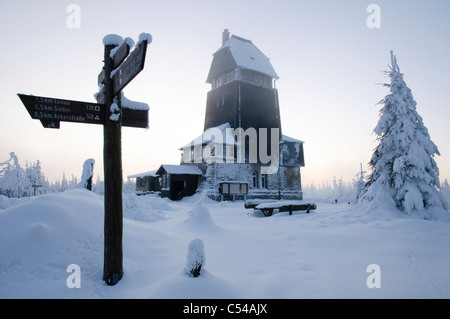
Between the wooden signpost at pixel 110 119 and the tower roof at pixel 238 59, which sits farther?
the tower roof at pixel 238 59

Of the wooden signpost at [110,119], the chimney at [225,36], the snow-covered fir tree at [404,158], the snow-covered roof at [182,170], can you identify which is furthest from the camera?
the chimney at [225,36]

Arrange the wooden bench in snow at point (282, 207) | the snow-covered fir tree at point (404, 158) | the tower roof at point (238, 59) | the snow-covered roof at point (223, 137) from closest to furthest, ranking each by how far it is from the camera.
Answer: the snow-covered fir tree at point (404, 158) → the wooden bench in snow at point (282, 207) → the snow-covered roof at point (223, 137) → the tower roof at point (238, 59)

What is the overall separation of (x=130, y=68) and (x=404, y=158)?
12.5 meters

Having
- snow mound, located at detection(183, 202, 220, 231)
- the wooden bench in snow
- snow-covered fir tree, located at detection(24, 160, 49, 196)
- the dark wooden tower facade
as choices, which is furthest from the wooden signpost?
snow-covered fir tree, located at detection(24, 160, 49, 196)

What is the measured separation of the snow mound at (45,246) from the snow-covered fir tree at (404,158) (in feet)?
40.0

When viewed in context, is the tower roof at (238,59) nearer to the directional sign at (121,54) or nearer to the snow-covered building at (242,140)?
the snow-covered building at (242,140)

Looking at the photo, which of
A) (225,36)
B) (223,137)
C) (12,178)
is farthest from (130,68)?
(12,178)

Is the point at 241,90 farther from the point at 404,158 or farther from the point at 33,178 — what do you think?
the point at 33,178

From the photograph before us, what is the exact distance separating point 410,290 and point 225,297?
3.02 m

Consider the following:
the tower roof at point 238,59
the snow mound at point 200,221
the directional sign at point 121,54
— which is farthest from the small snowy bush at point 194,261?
the tower roof at point 238,59

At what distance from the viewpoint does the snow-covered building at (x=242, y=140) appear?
2809 cm

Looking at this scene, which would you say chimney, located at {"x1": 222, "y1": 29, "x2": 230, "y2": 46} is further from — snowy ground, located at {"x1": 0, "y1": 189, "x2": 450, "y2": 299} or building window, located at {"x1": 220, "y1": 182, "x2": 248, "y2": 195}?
snowy ground, located at {"x1": 0, "y1": 189, "x2": 450, "y2": 299}
